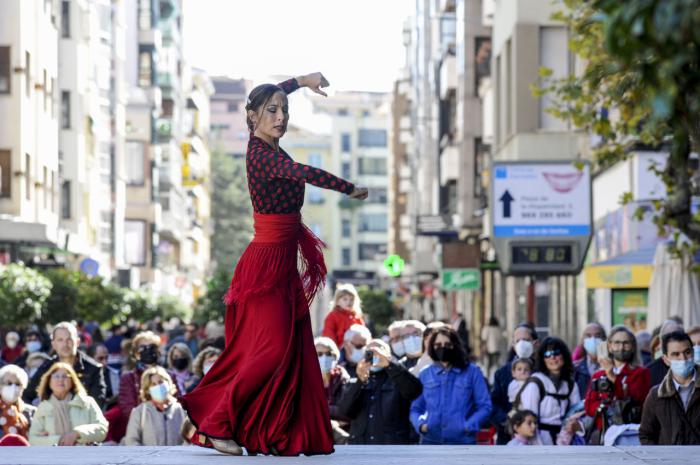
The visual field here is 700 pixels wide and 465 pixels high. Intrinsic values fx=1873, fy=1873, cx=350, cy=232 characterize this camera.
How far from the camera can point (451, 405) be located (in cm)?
1370

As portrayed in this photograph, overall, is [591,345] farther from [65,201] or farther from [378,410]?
[65,201]

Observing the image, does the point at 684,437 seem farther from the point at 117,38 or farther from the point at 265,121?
the point at 117,38

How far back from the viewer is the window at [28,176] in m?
50.8

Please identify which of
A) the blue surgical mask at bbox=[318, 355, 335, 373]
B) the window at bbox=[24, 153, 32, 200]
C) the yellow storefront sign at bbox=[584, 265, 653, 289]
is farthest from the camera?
the window at bbox=[24, 153, 32, 200]

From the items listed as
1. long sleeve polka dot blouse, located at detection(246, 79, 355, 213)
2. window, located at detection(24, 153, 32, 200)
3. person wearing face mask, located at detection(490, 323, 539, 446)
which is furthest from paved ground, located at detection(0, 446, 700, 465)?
window, located at detection(24, 153, 32, 200)

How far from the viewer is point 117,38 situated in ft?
284

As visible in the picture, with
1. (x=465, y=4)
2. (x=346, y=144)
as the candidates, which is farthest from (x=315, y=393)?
(x=346, y=144)

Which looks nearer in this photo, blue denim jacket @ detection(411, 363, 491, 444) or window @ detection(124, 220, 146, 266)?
blue denim jacket @ detection(411, 363, 491, 444)

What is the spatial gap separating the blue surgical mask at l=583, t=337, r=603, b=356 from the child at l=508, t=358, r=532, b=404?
2138mm

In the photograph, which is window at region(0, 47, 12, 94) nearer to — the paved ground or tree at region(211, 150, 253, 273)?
the paved ground

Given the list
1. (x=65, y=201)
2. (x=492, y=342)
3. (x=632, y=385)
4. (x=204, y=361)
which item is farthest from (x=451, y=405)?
(x=65, y=201)

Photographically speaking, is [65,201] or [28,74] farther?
[65,201]

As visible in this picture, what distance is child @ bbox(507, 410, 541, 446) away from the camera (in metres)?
13.7

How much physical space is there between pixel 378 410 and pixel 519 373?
6.91 feet
